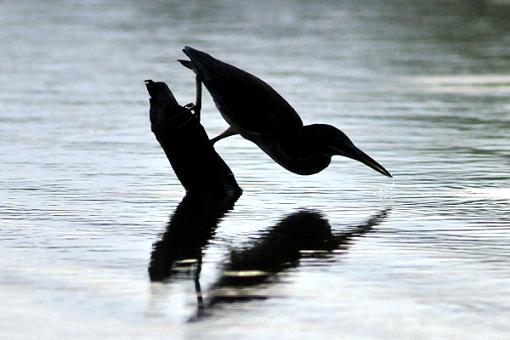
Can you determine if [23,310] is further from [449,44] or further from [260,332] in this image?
[449,44]

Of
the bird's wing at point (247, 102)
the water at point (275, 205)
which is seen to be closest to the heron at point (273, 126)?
the bird's wing at point (247, 102)

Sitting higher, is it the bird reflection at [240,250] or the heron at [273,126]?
the heron at [273,126]

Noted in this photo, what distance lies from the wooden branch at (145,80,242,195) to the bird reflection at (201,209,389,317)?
97 centimetres

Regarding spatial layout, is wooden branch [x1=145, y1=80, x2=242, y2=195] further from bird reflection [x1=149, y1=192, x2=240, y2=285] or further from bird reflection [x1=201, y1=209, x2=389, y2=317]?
bird reflection [x1=201, y1=209, x2=389, y2=317]

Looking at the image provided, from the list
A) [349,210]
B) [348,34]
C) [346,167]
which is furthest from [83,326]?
[348,34]

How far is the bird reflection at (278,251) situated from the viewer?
25.9 ft

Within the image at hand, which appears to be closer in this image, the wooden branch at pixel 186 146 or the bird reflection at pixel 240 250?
the bird reflection at pixel 240 250

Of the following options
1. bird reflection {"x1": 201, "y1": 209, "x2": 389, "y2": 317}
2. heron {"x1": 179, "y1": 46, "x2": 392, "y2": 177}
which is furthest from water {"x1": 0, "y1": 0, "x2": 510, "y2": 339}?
heron {"x1": 179, "y1": 46, "x2": 392, "y2": 177}

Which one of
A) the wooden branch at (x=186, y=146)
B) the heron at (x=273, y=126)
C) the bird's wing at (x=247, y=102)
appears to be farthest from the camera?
the wooden branch at (x=186, y=146)

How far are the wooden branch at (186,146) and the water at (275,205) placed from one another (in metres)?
0.18

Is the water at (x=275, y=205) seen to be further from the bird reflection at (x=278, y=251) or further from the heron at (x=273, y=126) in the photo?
the heron at (x=273, y=126)

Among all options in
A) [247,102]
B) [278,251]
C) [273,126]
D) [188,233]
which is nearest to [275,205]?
[273,126]

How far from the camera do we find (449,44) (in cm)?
2473

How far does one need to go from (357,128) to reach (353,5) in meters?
18.1
